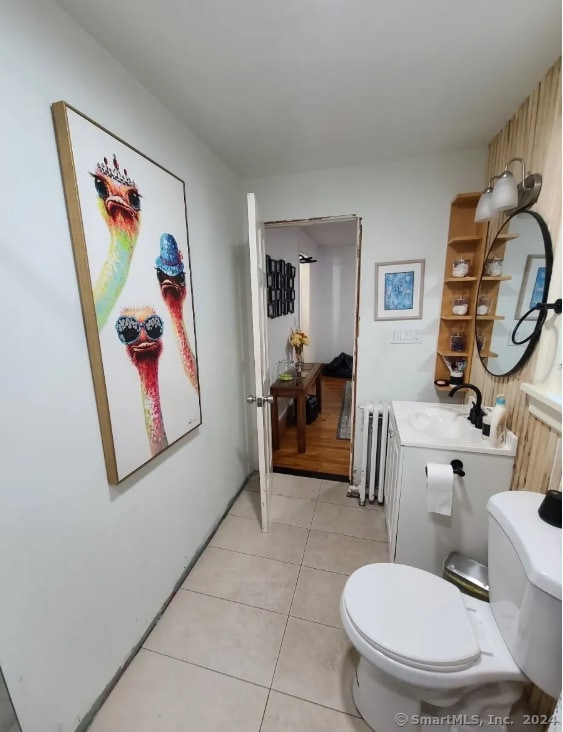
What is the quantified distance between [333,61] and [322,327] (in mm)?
4740

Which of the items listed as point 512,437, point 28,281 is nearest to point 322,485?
point 512,437

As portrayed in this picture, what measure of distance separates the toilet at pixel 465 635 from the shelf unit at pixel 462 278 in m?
1.16

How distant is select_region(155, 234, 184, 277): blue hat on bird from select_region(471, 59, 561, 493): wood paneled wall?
157 cm

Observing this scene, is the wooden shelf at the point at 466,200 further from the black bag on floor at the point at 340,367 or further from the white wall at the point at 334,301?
the black bag on floor at the point at 340,367

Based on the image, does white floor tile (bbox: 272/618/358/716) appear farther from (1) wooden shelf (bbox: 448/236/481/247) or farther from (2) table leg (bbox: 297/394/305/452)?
(1) wooden shelf (bbox: 448/236/481/247)

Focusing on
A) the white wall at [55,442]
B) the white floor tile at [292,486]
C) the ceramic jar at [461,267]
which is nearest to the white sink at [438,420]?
the ceramic jar at [461,267]

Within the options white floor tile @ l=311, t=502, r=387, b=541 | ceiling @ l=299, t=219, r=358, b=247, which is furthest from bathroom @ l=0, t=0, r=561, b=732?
ceiling @ l=299, t=219, r=358, b=247

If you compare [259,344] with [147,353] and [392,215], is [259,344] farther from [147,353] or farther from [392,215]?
[392,215]

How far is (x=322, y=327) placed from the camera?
19.1 feet

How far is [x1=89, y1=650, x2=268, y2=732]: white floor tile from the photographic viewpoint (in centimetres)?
108

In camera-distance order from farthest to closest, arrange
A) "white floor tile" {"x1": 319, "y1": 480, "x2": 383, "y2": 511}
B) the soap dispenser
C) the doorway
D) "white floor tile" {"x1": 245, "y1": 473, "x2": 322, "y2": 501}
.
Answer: the doorway < "white floor tile" {"x1": 245, "y1": 473, "x2": 322, "y2": 501} < "white floor tile" {"x1": 319, "y1": 480, "x2": 383, "y2": 511} < the soap dispenser

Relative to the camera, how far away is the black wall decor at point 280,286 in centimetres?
288

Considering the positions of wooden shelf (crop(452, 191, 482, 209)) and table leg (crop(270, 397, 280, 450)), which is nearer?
wooden shelf (crop(452, 191, 482, 209))

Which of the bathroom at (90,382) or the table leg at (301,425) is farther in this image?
the table leg at (301,425)
